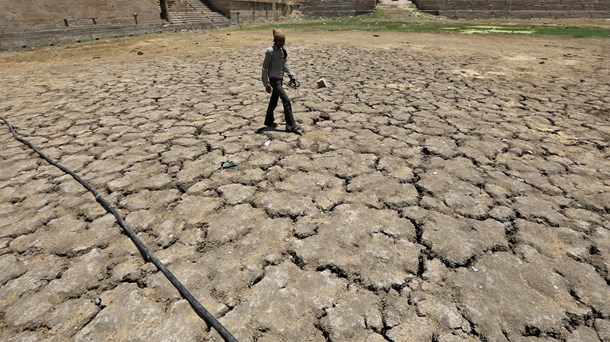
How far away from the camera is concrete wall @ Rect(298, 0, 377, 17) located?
29.2 metres

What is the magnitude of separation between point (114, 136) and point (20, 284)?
2.73 m

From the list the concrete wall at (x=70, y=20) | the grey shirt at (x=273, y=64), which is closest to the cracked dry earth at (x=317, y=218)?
the grey shirt at (x=273, y=64)

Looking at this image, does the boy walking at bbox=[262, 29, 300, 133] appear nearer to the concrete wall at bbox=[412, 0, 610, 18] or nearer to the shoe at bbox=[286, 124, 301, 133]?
the shoe at bbox=[286, 124, 301, 133]

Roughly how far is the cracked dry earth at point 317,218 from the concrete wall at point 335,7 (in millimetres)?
26146

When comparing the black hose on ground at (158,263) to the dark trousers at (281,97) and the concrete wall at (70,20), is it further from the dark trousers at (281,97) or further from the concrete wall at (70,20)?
the concrete wall at (70,20)

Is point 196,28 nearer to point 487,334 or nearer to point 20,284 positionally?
point 20,284

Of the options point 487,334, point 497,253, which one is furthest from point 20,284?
point 497,253

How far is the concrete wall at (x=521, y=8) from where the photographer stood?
84.8ft

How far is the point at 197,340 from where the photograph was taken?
6.17ft

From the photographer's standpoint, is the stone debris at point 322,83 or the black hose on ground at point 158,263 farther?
the stone debris at point 322,83

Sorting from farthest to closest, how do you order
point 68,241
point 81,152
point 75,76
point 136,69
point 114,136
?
→ point 136,69 < point 75,76 < point 114,136 < point 81,152 < point 68,241

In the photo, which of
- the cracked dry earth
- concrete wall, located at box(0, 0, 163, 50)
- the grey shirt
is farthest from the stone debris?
concrete wall, located at box(0, 0, 163, 50)

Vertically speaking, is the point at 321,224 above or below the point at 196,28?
below

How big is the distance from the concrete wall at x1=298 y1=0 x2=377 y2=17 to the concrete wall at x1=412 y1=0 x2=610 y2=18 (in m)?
5.28
